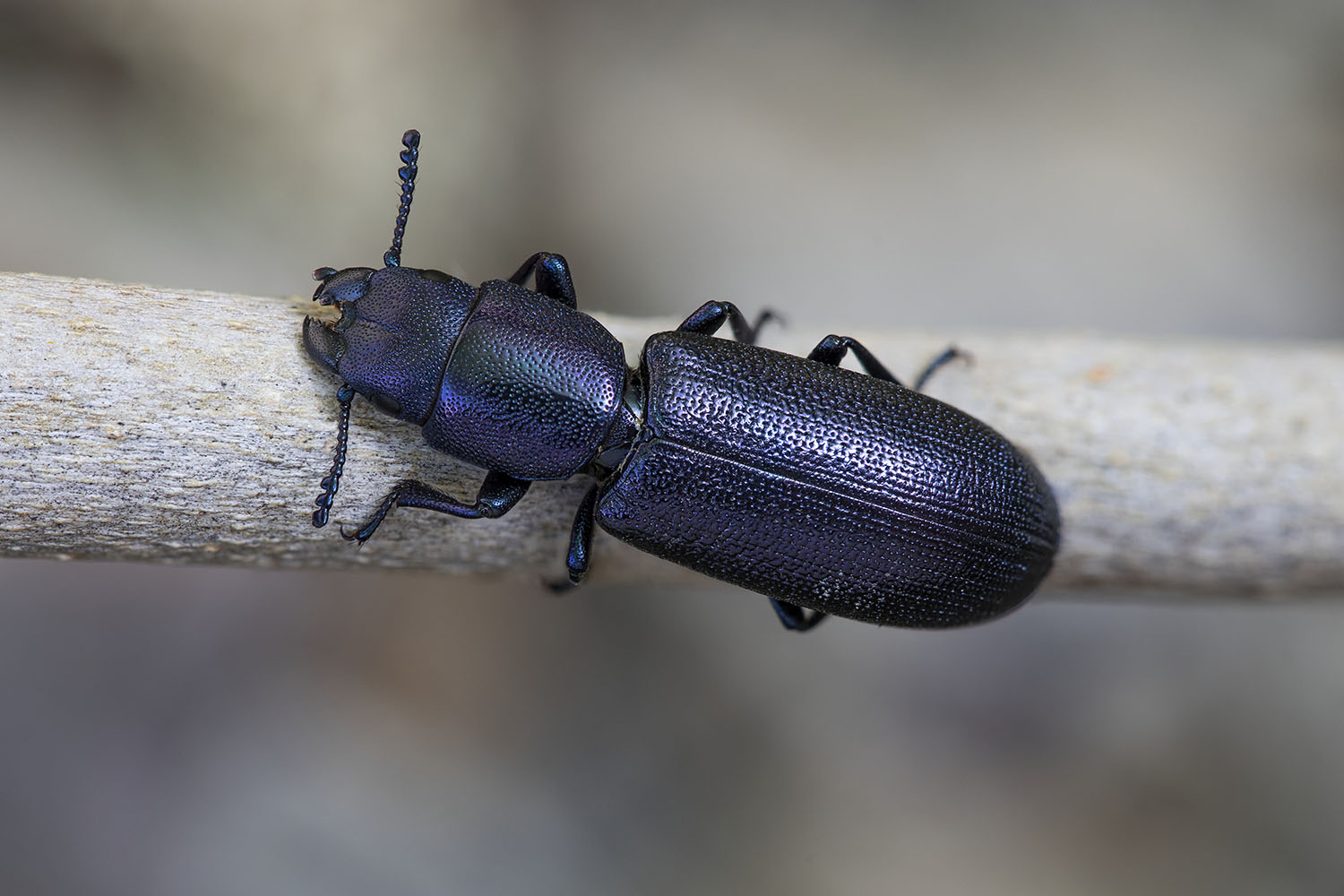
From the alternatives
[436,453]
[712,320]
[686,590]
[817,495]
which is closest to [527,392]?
[436,453]

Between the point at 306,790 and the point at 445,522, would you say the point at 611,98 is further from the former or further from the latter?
the point at 306,790

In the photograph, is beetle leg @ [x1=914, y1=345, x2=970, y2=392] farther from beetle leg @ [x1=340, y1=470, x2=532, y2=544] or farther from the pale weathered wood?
beetle leg @ [x1=340, y1=470, x2=532, y2=544]

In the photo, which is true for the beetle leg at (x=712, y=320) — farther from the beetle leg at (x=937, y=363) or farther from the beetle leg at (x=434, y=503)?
the beetle leg at (x=434, y=503)

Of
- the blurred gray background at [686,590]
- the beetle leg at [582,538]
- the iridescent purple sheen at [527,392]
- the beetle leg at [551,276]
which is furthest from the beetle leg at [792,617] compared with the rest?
the beetle leg at [551,276]

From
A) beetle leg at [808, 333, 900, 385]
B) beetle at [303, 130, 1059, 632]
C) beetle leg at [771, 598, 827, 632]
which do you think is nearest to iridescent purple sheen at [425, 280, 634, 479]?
beetle at [303, 130, 1059, 632]

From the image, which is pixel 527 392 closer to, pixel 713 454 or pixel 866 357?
pixel 713 454

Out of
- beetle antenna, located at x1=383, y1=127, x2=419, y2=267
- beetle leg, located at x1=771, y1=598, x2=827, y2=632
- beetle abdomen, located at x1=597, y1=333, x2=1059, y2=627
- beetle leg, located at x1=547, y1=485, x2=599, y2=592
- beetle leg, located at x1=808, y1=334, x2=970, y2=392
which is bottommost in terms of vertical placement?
beetle leg, located at x1=771, y1=598, x2=827, y2=632
